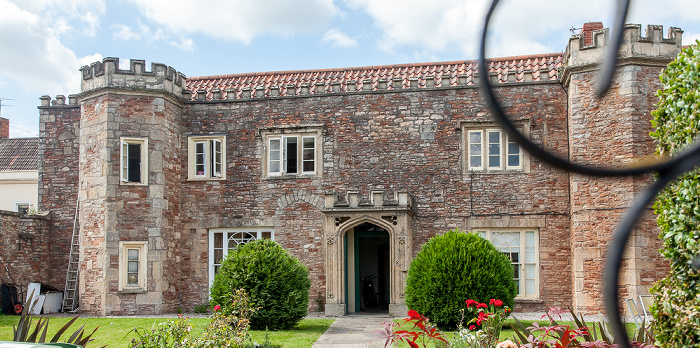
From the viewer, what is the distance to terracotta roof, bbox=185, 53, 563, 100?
57.1 feet

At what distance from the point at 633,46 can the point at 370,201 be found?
6.76 meters

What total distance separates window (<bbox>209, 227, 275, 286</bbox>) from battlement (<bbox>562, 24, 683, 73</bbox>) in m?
8.76

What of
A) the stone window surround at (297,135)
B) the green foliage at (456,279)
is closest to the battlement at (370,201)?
the stone window surround at (297,135)

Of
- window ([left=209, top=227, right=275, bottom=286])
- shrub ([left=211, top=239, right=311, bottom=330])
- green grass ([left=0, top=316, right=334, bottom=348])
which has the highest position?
window ([left=209, top=227, right=275, bottom=286])

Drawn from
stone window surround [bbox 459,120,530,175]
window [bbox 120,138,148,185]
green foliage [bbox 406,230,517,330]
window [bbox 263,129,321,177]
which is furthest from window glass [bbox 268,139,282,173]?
green foliage [bbox 406,230,517,330]

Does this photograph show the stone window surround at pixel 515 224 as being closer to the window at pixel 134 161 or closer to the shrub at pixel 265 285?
the shrub at pixel 265 285

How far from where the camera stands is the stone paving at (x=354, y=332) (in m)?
11.2

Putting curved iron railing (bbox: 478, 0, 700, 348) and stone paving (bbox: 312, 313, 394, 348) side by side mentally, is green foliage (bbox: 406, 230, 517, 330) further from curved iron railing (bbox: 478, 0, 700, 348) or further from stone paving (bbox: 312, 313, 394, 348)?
curved iron railing (bbox: 478, 0, 700, 348)

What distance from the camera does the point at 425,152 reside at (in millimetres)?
17359

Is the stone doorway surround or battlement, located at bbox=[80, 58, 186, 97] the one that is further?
battlement, located at bbox=[80, 58, 186, 97]

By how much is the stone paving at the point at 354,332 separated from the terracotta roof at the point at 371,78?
582 centimetres

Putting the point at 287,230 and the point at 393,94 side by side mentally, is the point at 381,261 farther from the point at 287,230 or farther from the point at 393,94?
the point at 393,94

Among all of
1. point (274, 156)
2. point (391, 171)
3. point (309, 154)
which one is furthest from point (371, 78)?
point (274, 156)

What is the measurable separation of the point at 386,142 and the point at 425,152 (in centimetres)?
102
